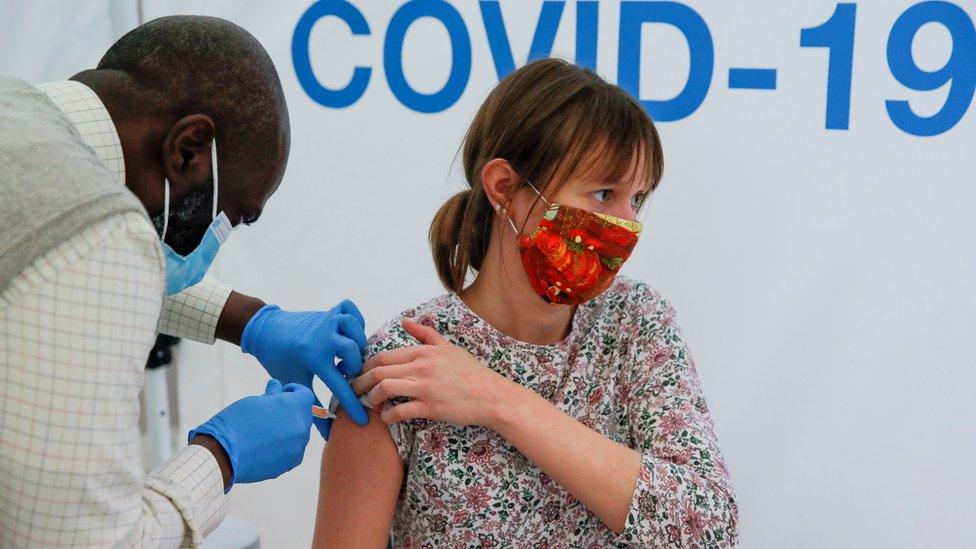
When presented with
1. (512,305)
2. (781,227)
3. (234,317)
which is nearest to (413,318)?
(512,305)

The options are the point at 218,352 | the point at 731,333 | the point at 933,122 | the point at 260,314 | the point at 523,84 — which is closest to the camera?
the point at 523,84

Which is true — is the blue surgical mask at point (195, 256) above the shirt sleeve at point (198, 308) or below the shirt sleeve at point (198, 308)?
above

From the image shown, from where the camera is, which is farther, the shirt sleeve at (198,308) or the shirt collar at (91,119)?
the shirt sleeve at (198,308)

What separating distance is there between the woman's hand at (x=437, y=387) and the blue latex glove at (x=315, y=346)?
8 cm

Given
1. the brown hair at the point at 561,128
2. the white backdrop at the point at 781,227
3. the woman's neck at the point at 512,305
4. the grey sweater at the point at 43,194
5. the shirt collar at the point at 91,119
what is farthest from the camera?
the white backdrop at the point at 781,227

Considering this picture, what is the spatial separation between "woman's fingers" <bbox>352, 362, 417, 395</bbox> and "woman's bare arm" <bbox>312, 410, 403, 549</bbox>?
49 millimetres

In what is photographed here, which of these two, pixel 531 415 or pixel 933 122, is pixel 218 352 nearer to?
pixel 531 415

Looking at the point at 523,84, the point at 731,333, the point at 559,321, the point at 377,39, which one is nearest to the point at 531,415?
the point at 559,321

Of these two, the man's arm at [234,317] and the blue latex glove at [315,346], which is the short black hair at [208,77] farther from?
the man's arm at [234,317]

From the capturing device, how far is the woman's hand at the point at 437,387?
4.36ft

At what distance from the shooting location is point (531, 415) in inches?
52.6

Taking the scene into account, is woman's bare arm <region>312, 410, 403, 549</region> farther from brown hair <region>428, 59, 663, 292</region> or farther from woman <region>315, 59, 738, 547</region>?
brown hair <region>428, 59, 663, 292</region>

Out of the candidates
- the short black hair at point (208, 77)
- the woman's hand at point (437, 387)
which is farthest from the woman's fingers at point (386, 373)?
the short black hair at point (208, 77)

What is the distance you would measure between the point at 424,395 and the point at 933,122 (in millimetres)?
1332
